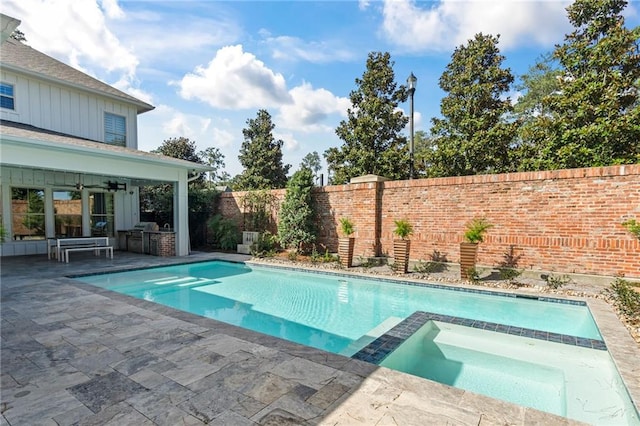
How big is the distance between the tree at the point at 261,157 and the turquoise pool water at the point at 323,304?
15439 mm

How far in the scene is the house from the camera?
9922 mm

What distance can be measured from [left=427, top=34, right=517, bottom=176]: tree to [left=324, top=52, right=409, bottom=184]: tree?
7.30 ft

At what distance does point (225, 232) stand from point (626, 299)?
1206 centimetres

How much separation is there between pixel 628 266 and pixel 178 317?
28.4 feet

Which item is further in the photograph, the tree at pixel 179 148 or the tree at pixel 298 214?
the tree at pixel 179 148

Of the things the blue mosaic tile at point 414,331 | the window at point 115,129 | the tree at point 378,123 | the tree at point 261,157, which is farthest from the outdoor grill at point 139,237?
the tree at point 261,157

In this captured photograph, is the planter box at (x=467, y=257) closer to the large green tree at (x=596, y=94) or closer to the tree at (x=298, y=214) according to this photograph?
the tree at (x=298, y=214)

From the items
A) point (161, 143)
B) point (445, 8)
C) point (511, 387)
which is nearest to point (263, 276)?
point (511, 387)

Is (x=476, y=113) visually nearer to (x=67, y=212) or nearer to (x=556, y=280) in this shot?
(x=556, y=280)

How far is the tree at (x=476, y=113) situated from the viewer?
523 inches

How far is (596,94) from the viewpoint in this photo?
33.0 feet

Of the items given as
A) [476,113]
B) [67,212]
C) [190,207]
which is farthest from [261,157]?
[476,113]

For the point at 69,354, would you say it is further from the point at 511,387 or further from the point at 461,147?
the point at 461,147

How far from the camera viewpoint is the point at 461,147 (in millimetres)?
13664
